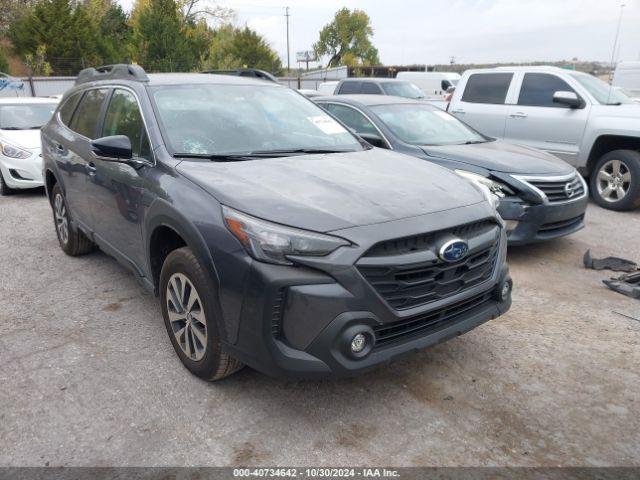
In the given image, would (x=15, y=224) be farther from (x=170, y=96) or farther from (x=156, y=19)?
(x=156, y=19)

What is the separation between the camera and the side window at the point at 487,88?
8.32 metres

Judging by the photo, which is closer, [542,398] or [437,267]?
[437,267]

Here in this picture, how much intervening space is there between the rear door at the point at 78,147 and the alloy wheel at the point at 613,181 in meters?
6.46

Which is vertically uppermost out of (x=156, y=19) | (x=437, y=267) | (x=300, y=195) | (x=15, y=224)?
(x=156, y=19)

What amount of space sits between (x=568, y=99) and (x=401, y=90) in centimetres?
718

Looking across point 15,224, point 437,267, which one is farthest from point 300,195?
point 15,224

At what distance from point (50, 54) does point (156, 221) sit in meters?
37.4

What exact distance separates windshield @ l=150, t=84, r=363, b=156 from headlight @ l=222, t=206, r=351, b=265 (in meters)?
1.00

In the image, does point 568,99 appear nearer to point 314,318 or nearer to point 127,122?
point 127,122

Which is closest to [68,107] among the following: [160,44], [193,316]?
[193,316]

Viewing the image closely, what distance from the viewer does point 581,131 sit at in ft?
24.2

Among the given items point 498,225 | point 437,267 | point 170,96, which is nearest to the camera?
point 437,267

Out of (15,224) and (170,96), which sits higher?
(170,96)

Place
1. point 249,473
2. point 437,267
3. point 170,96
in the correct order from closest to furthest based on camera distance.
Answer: point 249,473 → point 437,267 → point 170,96
